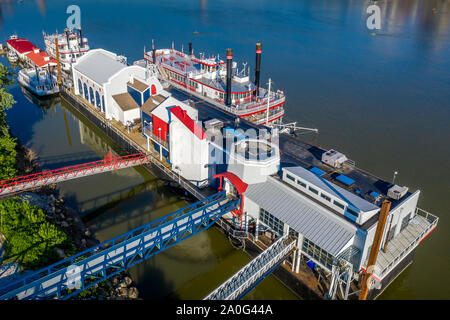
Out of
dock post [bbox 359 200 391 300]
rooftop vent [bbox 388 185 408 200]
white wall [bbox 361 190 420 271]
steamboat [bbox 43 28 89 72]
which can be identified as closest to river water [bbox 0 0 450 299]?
dock post [bbox 359 200 391 300]

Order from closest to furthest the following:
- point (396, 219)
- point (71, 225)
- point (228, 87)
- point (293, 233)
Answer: point (396, 219)
point (293, 233)
point (71, 225)
point (228, 87)

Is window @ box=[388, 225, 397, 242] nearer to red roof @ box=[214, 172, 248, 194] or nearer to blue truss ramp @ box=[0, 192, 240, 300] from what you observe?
red roof @ box=[214, 172, 248, 194]

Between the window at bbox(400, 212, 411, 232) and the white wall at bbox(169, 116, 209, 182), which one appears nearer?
the window at bbox(400, 212, 411, 232)

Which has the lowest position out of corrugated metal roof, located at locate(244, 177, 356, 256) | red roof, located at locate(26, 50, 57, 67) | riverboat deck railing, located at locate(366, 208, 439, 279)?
riverboat deck railing, located at locate(366, 208, 439, 279)

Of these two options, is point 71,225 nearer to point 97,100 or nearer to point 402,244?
point 97,100

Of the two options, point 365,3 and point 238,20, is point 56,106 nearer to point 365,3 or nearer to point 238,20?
point 238,20

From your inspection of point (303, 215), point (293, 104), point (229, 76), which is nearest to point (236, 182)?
point (303, 215)

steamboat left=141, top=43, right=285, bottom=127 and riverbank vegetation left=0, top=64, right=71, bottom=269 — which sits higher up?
steamboat left=141, top=43, right=285, bottom=127

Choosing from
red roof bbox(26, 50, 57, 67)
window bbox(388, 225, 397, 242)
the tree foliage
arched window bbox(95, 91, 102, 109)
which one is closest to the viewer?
the tree foliage
